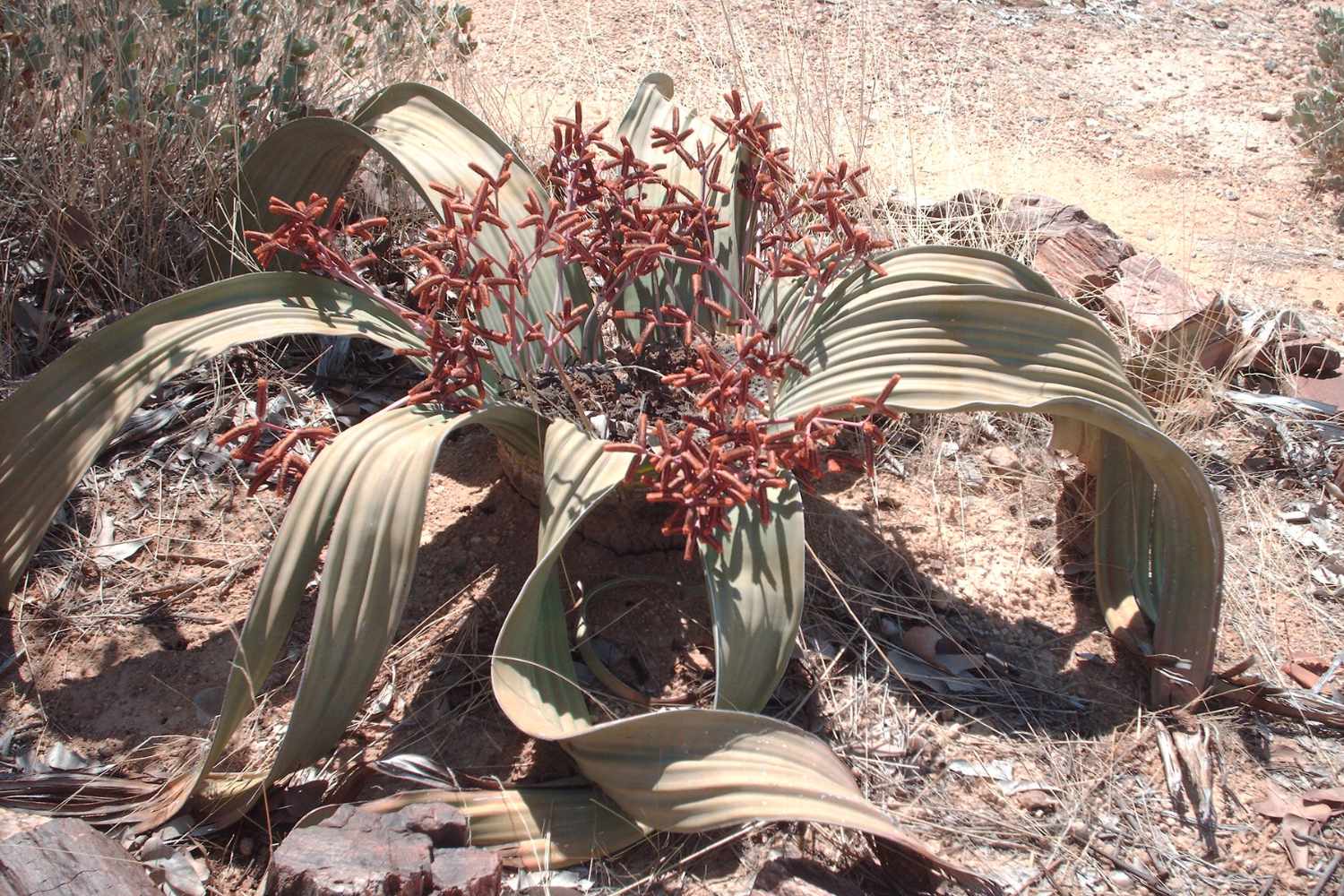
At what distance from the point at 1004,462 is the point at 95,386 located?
178 centimetres

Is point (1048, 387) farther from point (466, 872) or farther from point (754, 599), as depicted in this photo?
point (466, 872)

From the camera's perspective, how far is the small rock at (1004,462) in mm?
2297

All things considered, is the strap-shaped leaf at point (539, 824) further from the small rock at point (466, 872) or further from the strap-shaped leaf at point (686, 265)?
the strap-shaped leaf at point (686, 265)

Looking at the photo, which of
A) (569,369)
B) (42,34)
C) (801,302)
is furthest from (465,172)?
(42,34)

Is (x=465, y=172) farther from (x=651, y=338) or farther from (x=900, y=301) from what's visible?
(x=900, y=301)

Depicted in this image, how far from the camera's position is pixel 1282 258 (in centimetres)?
340

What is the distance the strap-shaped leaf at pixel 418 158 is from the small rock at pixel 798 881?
0.96 metres

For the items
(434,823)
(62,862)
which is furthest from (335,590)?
(62,862)

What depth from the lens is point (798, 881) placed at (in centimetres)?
138

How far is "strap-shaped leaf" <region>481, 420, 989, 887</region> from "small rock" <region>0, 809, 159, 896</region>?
0.53 m

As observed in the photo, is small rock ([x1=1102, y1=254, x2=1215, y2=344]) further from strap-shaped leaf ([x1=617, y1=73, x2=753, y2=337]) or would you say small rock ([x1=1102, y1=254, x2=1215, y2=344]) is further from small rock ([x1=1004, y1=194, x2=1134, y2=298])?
strap-shaped leaf ([x1=617, y1=73, x2=753, y2=337])

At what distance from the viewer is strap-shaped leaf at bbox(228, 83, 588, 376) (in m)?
1.92

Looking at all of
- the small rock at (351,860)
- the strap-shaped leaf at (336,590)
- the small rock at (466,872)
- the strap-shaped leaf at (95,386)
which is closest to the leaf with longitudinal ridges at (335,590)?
the strap-shaped leaf at (336,590)

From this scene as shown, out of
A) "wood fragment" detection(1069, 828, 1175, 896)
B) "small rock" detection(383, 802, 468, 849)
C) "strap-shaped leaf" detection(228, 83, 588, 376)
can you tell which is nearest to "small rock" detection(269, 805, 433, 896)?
"small rock" detection(383, 802, 468, 849)
